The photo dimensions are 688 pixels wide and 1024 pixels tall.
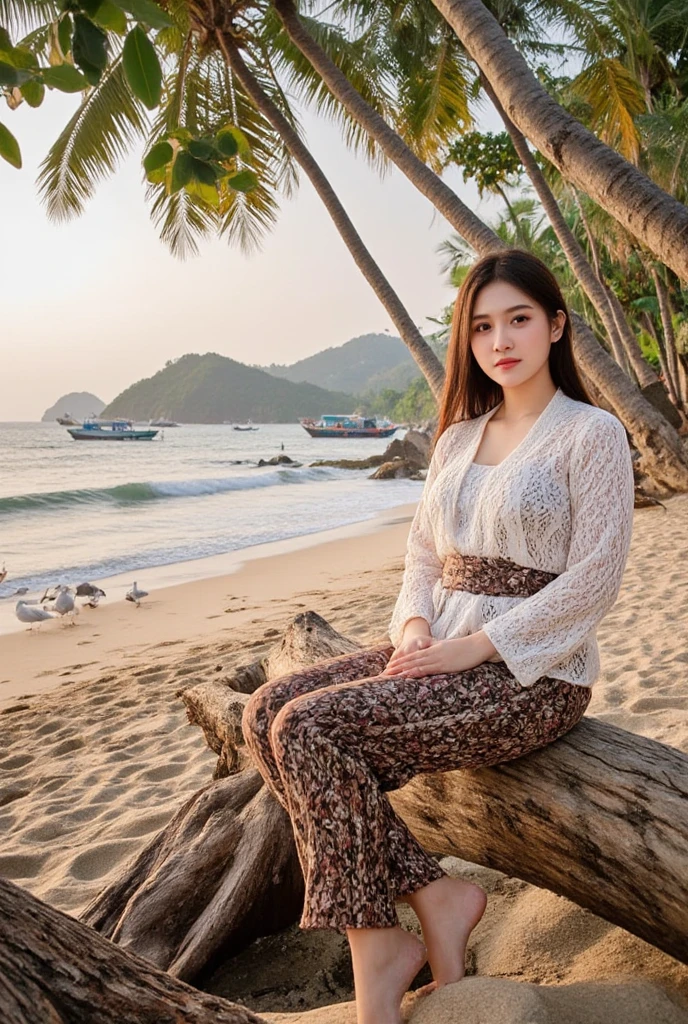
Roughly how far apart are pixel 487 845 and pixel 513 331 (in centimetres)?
138

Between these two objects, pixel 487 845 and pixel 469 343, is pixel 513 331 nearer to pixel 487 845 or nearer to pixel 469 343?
pixel 469 343

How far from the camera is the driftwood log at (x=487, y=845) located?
5.90ft

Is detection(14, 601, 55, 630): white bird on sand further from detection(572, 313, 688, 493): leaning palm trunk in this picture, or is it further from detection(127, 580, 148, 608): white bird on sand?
detection(572, 313, 688, 493): leaning palm trunk

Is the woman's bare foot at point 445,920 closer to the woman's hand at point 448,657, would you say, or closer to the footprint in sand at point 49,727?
the woman's hand at point 448,657

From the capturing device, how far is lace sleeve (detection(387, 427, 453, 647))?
229cm

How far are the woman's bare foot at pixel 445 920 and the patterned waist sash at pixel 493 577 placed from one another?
2.38 feet

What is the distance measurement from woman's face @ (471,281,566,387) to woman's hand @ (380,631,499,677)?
0.79 meters

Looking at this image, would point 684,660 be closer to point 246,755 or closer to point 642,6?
point 246,755

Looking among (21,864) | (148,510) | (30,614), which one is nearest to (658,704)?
(21,864)

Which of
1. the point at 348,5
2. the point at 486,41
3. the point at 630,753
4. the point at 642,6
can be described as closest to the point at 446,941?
the point at 630,753

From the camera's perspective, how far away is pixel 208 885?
242cm

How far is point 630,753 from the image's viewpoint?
6.44ft

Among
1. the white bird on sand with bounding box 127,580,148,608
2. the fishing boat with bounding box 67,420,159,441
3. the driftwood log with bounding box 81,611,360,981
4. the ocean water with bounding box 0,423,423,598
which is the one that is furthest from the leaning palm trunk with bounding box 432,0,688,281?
the fishing boat with bounding box 67,420,159,441

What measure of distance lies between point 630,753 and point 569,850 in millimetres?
271
